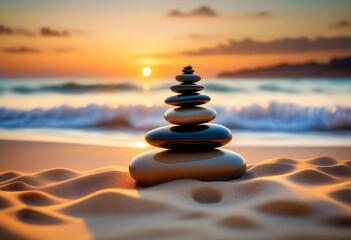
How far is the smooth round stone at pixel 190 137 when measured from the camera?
8.86 ft

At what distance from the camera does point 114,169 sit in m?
3.19

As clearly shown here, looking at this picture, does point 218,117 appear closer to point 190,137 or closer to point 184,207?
point 190,137

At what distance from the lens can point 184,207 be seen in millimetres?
2029

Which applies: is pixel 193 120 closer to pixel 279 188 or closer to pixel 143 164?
pixel 143 164

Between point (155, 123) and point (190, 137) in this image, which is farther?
point (155, 123)

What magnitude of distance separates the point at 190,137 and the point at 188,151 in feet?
0.49

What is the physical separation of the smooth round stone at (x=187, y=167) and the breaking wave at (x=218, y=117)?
182 inches

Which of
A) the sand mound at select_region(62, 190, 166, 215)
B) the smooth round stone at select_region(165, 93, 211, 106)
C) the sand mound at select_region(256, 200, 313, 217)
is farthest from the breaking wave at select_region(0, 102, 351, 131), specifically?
the sand mound at select_region(62, 190, 166, 215)

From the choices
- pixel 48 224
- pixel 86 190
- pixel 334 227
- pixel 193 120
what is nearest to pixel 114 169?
pixel 86 190

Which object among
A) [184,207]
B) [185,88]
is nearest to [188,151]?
[185,88]

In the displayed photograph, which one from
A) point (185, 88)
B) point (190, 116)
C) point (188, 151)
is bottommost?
point (188, 151)

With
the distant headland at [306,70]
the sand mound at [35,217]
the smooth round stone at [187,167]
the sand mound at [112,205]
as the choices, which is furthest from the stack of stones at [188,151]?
the distant headland at [306,70]

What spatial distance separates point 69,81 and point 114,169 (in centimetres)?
1716

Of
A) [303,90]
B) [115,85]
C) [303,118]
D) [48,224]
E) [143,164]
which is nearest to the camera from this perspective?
[48,224]
